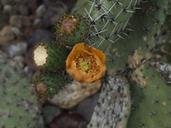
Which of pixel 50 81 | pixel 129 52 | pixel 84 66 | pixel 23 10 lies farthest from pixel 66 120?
pixel 84 66

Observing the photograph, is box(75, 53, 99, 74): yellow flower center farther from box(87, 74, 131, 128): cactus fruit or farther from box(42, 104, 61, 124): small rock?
box(42, 104, 61, 124): small rock

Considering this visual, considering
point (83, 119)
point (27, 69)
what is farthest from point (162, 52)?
point (27, 69)

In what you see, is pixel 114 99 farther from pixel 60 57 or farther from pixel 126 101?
pixel 60 57

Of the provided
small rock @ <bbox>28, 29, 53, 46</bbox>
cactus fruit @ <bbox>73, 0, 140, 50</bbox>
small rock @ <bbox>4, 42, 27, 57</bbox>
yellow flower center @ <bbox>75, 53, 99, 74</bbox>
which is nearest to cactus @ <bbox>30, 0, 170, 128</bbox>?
cactus fruit @ <bbox>73, 0, 140, 50</bbox>

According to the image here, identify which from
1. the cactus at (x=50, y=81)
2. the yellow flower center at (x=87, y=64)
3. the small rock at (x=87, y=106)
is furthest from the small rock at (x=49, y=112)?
the yellow flower center at (x=87, y=64)

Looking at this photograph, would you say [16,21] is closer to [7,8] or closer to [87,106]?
[7,8]
